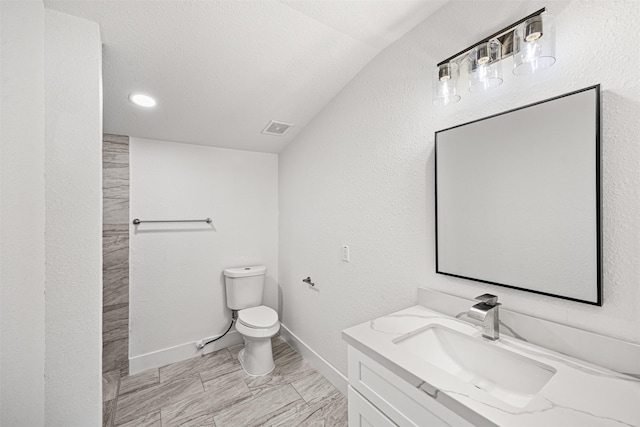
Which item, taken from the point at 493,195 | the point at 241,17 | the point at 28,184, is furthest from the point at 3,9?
the point at 493,195

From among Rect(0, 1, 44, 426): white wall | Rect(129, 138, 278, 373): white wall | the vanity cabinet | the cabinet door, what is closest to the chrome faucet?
the vanity cabinet

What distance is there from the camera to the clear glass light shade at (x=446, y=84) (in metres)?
1.26

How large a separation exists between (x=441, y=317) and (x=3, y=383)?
180 centimetres

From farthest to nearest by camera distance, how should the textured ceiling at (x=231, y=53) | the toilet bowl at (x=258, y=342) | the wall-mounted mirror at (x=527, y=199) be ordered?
the toilet bowl at (x=258, y=342), the textured ceiling at (x=231, y=53), the wall-mounted mirror at (x=527, y=199)

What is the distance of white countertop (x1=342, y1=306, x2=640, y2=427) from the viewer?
67 cm

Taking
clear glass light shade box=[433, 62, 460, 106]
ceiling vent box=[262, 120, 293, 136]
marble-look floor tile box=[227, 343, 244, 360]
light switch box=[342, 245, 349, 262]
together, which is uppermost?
ceiling vent box=[262, 120, 293, 136]

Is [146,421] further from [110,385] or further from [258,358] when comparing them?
[258,358]

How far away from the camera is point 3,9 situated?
1.04 m

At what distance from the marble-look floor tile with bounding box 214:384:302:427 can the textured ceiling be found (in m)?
2.03

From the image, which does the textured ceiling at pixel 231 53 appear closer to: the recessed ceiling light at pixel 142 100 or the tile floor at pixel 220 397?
the recessed ceiling light at pixel 142 100

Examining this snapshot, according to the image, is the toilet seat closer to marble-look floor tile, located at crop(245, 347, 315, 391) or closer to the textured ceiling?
marble-look floor tile, located at crop(245, 347, 315, 391)

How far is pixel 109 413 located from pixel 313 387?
1.35 meters

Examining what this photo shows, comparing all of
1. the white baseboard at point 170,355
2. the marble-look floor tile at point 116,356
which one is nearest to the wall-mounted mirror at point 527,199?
the white baseboard at point 170,355

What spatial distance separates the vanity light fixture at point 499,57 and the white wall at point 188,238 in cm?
191
